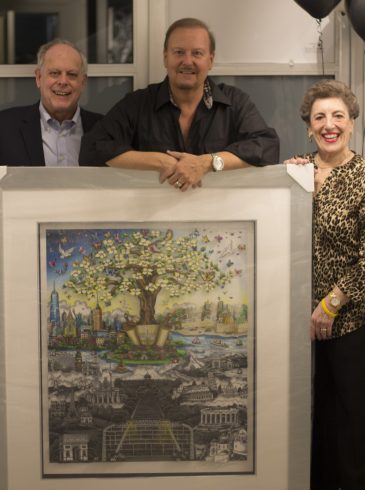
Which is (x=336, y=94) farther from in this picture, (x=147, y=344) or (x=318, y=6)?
(x=147, y=344)

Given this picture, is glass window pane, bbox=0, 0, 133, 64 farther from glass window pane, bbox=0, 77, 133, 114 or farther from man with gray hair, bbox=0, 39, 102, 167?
man with gray hair, bbox=0, 39, 102, 167

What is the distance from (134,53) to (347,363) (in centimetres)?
141

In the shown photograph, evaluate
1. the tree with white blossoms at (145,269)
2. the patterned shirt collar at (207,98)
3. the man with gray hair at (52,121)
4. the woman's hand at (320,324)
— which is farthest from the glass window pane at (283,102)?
the tree with white blossoms at (145,269)

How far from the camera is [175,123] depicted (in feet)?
7.65

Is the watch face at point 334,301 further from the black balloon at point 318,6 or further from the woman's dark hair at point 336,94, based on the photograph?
the black balloon at point 318,6

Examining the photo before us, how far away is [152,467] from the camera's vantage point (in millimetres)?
2115

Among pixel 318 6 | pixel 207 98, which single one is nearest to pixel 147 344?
pixel 207 98

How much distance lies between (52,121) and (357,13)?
107 cm

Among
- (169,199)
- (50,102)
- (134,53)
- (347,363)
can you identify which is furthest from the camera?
(134,53)

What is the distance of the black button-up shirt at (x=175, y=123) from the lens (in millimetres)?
2279

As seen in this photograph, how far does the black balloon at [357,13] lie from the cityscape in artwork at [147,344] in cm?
79

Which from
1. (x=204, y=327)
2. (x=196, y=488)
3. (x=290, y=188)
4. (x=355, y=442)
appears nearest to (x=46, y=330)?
(x=204, y=327)

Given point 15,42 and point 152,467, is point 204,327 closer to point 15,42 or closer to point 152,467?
point 152,467

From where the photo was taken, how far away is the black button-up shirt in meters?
2.28
